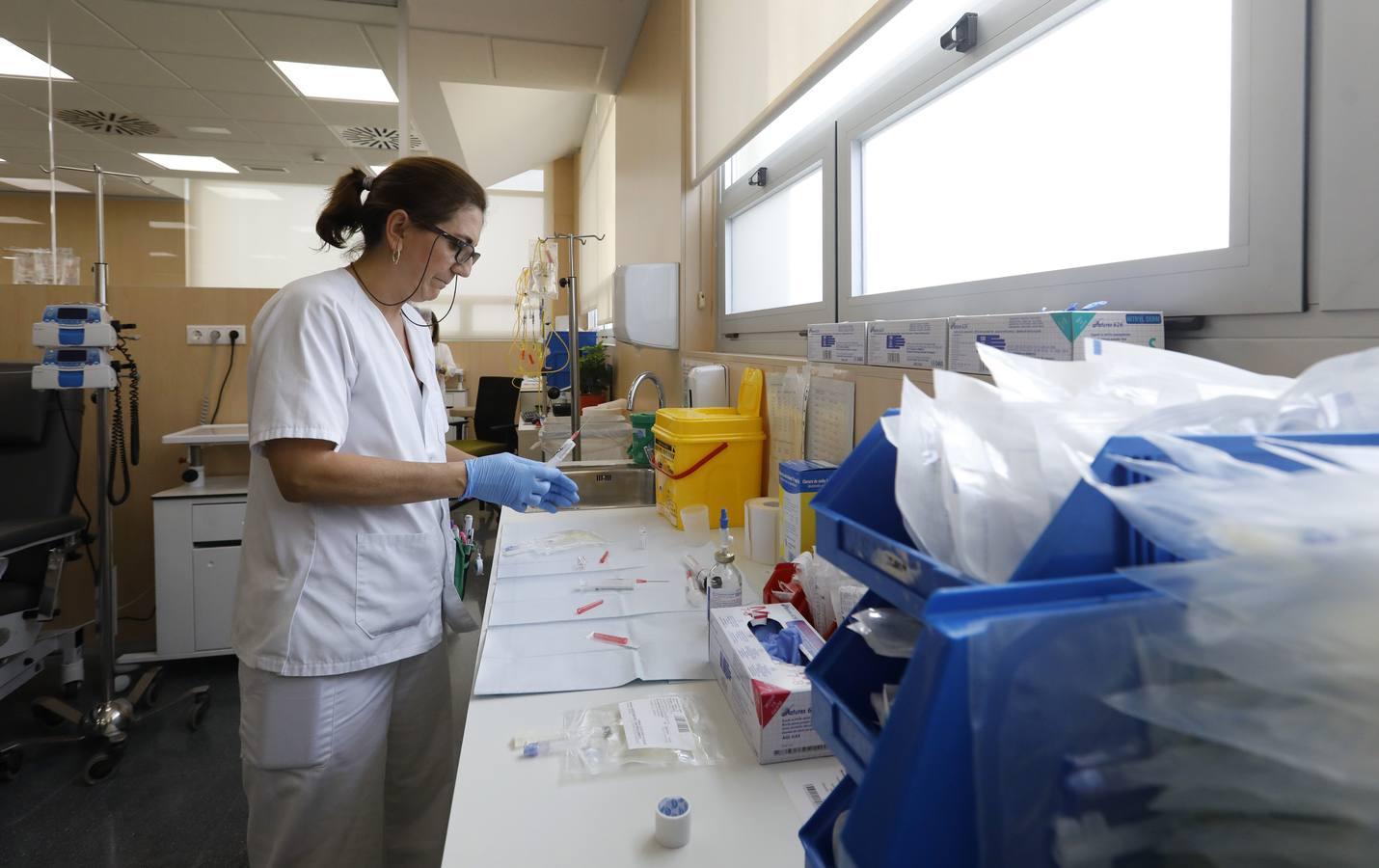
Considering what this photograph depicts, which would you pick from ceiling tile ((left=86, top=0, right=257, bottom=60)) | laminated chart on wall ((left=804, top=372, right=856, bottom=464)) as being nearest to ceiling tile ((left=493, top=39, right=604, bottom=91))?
ceiling tile ((left=86, top=0, right=257, bottom=60))

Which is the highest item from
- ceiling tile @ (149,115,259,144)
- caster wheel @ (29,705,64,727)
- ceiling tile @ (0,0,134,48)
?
ceiling tile @ (149,115,259,144)

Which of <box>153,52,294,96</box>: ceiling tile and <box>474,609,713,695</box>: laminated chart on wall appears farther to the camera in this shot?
<box>153,52,294,96</box>: ceiling tile

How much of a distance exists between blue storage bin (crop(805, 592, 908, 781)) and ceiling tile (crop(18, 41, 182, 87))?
5.30 metres

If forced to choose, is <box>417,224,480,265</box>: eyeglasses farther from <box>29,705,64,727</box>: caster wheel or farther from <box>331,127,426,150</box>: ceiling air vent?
<box>331,127,426,150</box>: ceiling air vent

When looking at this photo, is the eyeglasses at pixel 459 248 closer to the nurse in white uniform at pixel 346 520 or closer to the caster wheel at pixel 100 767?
the nurse in white uniform at pixel 346 520

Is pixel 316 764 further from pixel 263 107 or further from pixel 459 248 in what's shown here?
pixel 263 107

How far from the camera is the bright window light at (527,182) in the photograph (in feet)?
26.9

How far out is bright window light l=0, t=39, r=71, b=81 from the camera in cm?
405

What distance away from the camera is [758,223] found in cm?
250

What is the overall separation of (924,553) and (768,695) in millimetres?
461

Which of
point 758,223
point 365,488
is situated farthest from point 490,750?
point 758,223

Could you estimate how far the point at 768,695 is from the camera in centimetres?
81

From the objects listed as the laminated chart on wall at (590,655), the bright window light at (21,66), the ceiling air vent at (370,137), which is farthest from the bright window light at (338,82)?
the laminated chart on wall at (590,655)

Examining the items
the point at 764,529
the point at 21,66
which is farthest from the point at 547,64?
the point at 764,529
